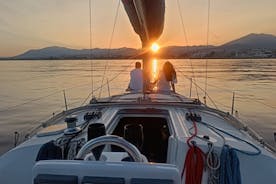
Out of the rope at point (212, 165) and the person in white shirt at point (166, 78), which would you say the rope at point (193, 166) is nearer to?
the rope at point (212, 165)

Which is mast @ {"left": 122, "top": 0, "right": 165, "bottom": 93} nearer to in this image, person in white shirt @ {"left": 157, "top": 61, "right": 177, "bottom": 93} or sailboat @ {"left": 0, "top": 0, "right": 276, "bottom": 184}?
sailboat @ {"left": 0, "top": 0, "right": 276, "bottom": 184}

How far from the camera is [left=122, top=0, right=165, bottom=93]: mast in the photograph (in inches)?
169

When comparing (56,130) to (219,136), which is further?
(56,130)

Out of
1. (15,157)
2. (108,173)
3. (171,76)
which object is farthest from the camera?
(171,76)

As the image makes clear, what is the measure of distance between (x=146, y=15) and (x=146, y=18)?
0.20 metres

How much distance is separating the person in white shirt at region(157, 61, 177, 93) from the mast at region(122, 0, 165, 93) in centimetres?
184

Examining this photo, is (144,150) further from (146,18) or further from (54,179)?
(54,179)

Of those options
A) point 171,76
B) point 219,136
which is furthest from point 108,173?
point 171,76

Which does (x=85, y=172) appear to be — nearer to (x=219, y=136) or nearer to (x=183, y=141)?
(x=183, y=141)

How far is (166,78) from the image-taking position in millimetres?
9625

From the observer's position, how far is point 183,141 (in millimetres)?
3230

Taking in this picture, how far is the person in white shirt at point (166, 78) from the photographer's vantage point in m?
9.43

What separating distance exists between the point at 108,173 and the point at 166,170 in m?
0.29

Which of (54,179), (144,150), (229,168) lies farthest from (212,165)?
(144,150)
